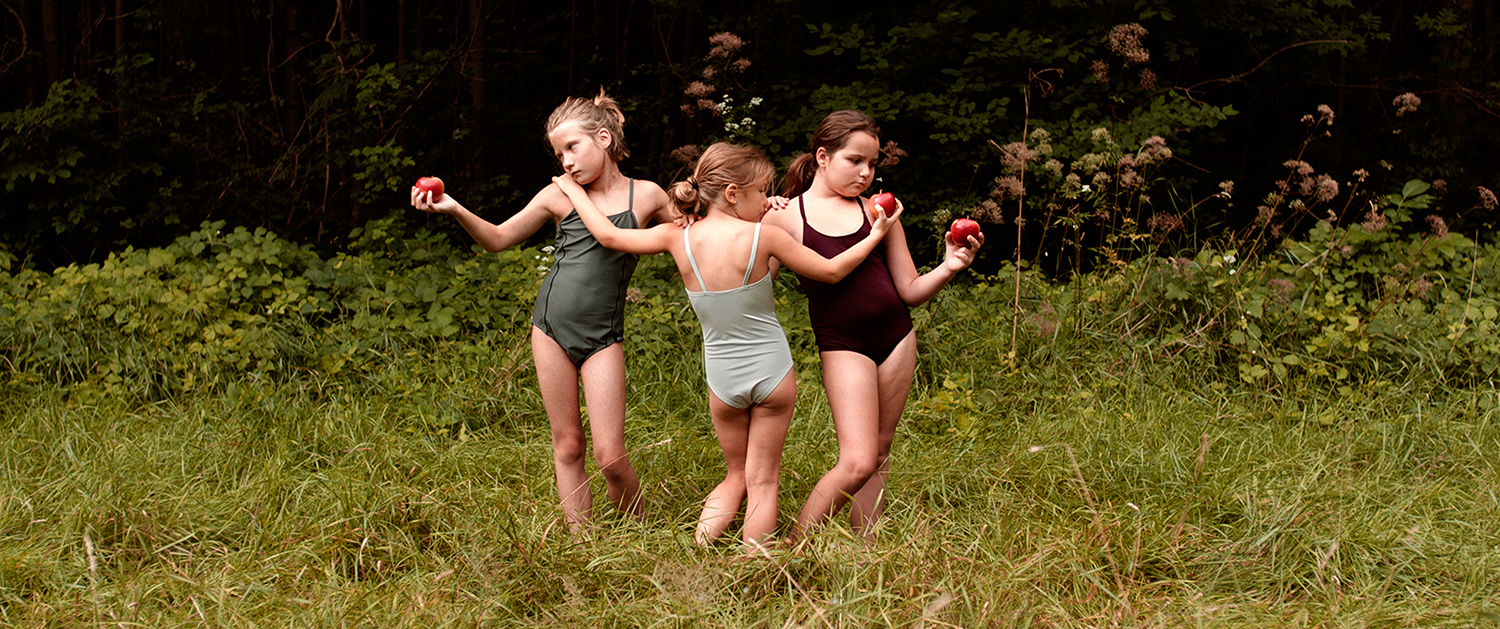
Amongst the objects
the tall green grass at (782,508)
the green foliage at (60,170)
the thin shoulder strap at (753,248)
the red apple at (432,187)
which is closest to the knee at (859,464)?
the tall green grass at (782,508)

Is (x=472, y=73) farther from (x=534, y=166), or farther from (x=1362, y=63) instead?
(x=1362, y=63)

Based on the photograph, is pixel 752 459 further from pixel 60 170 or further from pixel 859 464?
pixel 60 170

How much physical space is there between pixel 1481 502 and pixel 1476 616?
103 cm

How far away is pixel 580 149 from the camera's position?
9.46 feet

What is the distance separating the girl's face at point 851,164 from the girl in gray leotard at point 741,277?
0.17 metres

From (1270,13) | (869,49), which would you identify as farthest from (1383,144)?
(869,49)

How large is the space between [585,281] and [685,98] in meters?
5.59

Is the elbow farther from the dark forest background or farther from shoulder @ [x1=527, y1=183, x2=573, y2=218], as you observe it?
the dark forest background

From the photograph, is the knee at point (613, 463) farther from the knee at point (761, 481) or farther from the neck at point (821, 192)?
the neck at point (821, 192)

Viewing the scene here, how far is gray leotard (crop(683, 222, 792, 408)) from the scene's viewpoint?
2.67m

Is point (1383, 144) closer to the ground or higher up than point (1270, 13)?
closer to the ground

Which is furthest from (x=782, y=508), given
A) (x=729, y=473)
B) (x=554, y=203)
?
(x=554, y=203)

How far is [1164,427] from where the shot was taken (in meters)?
3.96

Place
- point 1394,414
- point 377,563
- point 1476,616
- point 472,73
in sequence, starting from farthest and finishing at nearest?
point 472,73 < point 1394,414 < point 377,563 < point 1476,616
